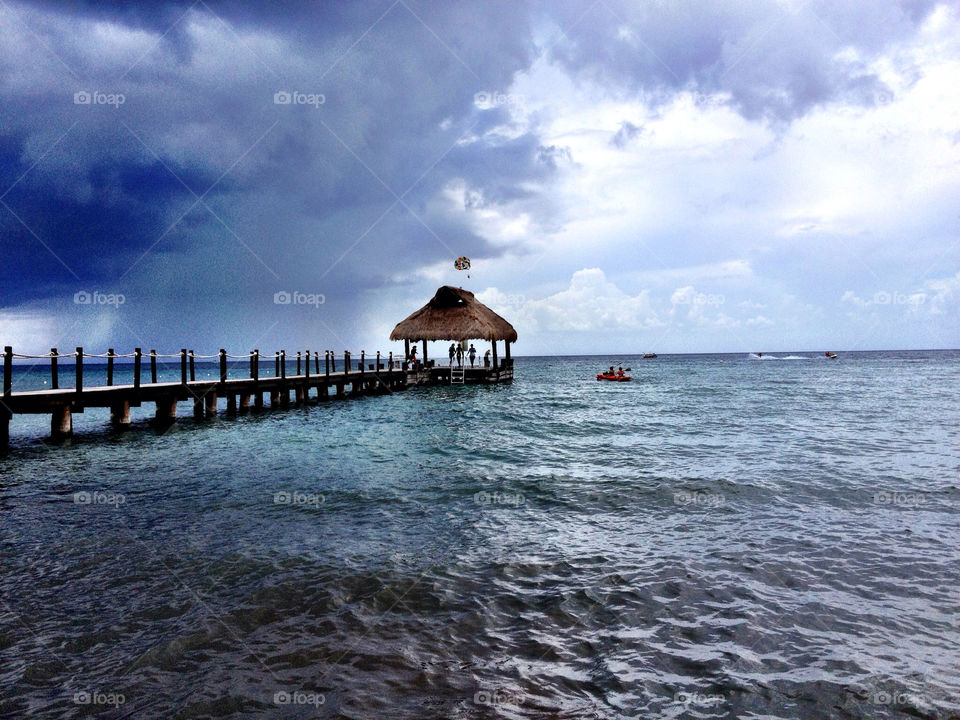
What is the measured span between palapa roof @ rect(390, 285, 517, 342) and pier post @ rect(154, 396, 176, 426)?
2025cm

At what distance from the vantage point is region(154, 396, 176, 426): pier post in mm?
19781

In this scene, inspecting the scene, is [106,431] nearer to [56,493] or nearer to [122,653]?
[56,493]

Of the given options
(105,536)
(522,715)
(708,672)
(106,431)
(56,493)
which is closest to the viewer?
(522,715)

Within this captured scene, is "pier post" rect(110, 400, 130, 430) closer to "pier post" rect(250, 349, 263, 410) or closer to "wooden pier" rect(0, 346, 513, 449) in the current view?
"wooden pier" rect(0, 346, 513, 449)

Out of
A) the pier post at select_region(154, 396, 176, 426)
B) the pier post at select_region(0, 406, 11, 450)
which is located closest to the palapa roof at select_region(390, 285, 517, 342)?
the pier post at select_region(154, 396, 176, 426)

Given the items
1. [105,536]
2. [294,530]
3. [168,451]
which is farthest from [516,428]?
[105,536]

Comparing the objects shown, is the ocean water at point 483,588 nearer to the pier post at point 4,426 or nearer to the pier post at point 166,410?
the pier post at point 4,426

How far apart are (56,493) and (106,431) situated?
31.5ft

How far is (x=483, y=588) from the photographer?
5.56 metres

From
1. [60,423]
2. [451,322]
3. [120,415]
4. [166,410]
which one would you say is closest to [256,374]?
[166,410]

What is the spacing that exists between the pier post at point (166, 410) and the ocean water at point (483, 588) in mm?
7368

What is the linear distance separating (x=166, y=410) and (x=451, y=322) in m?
21.7

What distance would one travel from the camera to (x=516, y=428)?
18812 millimetres

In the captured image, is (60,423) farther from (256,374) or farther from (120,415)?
(256,374)
